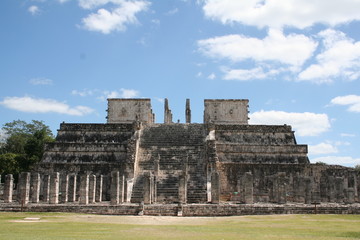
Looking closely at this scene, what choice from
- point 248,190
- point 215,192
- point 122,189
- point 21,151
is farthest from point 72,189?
point 21,151

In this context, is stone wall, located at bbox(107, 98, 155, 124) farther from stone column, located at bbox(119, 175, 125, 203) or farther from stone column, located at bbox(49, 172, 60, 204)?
stone column, located at bbox(49, 172, 60, 204)

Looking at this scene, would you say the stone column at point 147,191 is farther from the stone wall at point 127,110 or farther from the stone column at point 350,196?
the stone wall at point 127,110

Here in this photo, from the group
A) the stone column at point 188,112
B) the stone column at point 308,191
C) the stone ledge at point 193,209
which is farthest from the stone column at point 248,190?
the stone column at point 188,112

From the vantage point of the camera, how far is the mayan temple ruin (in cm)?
2303

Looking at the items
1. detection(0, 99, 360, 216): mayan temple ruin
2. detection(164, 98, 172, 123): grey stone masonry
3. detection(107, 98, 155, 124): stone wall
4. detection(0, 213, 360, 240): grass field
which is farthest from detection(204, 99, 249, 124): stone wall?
detection(0, 213, 360, 240): grass field

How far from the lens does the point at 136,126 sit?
34312 mm

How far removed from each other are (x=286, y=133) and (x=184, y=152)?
30.9ft

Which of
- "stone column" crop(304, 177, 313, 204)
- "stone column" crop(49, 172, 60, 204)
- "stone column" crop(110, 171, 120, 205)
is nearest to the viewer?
"stone column" crop(110, 171, 120, 205)

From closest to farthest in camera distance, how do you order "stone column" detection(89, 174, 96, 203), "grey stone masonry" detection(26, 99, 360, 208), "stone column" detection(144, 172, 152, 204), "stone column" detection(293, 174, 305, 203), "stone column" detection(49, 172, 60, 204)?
"stone column" detection(49, 172, 60, 204)
"stone column" detection(144, 172, 152, 204)
"stone column" detection(89, 174, 96, 203)
"grey stone masonry" detection(26, 99, 360, 208)
"stone column" detection(293, 174, 305, 203)

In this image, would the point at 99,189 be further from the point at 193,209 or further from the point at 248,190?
the point at 248,190

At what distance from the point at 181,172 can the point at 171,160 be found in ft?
7.65

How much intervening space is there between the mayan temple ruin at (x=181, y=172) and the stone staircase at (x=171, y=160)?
0.06 m

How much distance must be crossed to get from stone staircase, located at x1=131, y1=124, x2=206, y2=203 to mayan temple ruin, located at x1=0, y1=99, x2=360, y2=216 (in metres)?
0.06

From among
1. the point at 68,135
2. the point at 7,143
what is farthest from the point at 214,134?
the point at 7,143
